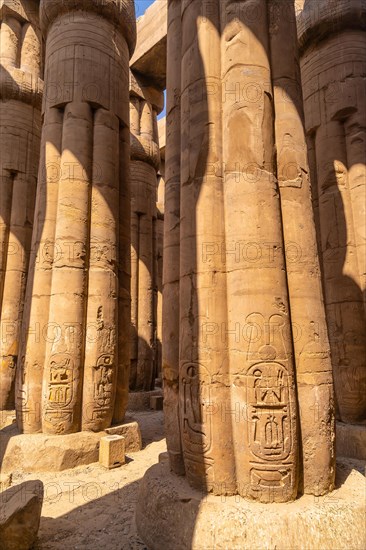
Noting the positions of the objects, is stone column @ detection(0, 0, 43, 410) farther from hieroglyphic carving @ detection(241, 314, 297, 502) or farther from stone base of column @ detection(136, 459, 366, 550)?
hieroglyphic carving @ detection(241, 314, 297, 502)

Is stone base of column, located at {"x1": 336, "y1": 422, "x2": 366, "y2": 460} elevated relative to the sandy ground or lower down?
elevated

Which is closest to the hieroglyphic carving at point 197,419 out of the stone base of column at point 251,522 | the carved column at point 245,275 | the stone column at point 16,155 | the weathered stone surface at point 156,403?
the carved column at point 245,275

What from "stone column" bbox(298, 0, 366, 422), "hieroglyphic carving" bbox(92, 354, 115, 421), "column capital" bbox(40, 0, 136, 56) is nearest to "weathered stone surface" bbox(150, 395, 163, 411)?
"hieroglyphic carving" bbox(92, 354, 115, 421)

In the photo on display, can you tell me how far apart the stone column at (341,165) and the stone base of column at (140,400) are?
5.28 meters

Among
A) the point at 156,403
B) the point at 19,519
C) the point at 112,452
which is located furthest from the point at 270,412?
the point at 156,403

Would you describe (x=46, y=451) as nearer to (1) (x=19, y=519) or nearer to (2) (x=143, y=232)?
(1) (x=19, y=519)

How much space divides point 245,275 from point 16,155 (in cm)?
778

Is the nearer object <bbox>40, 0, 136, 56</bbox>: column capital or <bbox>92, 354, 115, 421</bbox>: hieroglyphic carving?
<bbox>92, 354, 115, 421</bbox>: hieroglyphic carving

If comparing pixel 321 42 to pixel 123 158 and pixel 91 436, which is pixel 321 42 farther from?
pixel 91 436

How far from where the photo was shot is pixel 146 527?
10.1ft

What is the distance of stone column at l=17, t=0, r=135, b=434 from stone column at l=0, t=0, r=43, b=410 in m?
2.30

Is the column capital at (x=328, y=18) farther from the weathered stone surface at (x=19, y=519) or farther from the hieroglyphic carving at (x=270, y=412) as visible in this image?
the weathered stone surface at (x=19, y=519)

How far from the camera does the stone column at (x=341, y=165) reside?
5.93 metres

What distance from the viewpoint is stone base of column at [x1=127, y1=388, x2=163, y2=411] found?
375 inches
